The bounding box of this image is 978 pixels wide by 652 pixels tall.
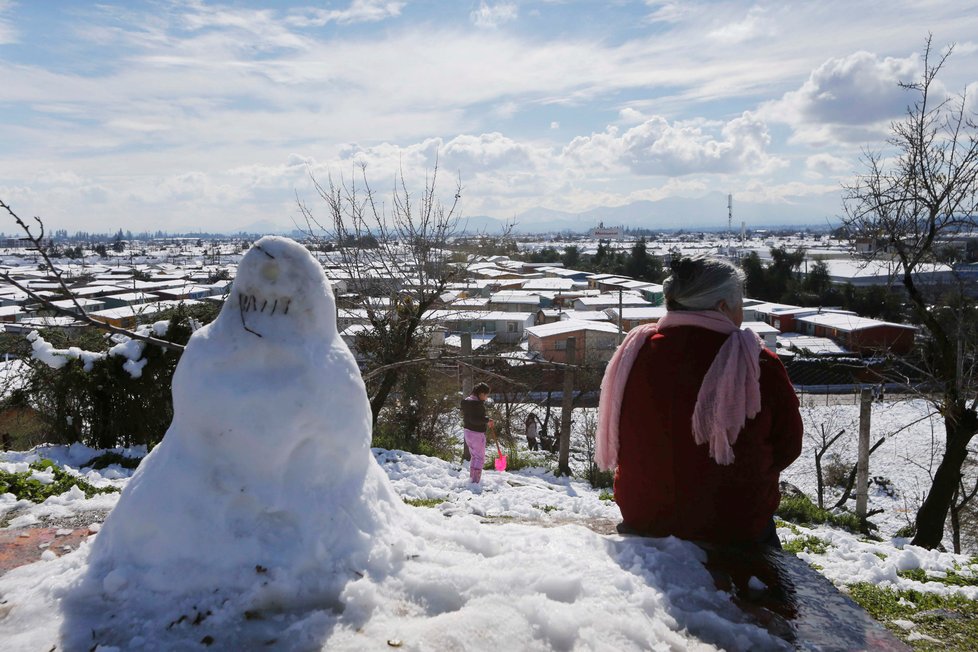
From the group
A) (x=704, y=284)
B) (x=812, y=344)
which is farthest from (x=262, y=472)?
(x=812, y=344)

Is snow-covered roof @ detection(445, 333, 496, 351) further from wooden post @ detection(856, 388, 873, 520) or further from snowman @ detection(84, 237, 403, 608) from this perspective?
snowman @ detection(84, 237, 403, 608)

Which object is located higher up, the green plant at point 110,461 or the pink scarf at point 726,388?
the pink scarf at point 726,388

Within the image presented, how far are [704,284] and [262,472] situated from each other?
2.20 meters

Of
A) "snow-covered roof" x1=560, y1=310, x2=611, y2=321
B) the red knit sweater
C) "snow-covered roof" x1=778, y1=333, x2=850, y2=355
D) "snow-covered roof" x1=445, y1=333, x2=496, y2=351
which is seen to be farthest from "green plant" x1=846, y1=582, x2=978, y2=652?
"snow-covered roof" x1=560, y1=310, x2=611, y2=321

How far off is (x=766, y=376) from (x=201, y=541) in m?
2.54

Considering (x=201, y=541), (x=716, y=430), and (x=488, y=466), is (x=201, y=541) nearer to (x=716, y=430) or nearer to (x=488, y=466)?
(x=716, y=430)

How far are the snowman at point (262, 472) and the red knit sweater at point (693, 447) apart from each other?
4.30 feet

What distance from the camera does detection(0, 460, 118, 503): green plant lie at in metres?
4.70

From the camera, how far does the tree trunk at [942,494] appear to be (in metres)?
8.02

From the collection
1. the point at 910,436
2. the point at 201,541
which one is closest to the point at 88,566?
the point at 201,541

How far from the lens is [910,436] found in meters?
18.9

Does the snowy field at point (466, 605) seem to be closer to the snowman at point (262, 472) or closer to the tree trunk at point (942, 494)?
the snowman at point (262, 472)

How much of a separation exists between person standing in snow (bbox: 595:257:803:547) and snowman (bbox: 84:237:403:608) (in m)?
1.30

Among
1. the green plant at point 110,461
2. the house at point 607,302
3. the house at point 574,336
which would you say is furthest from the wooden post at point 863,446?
the house at point 607,302
